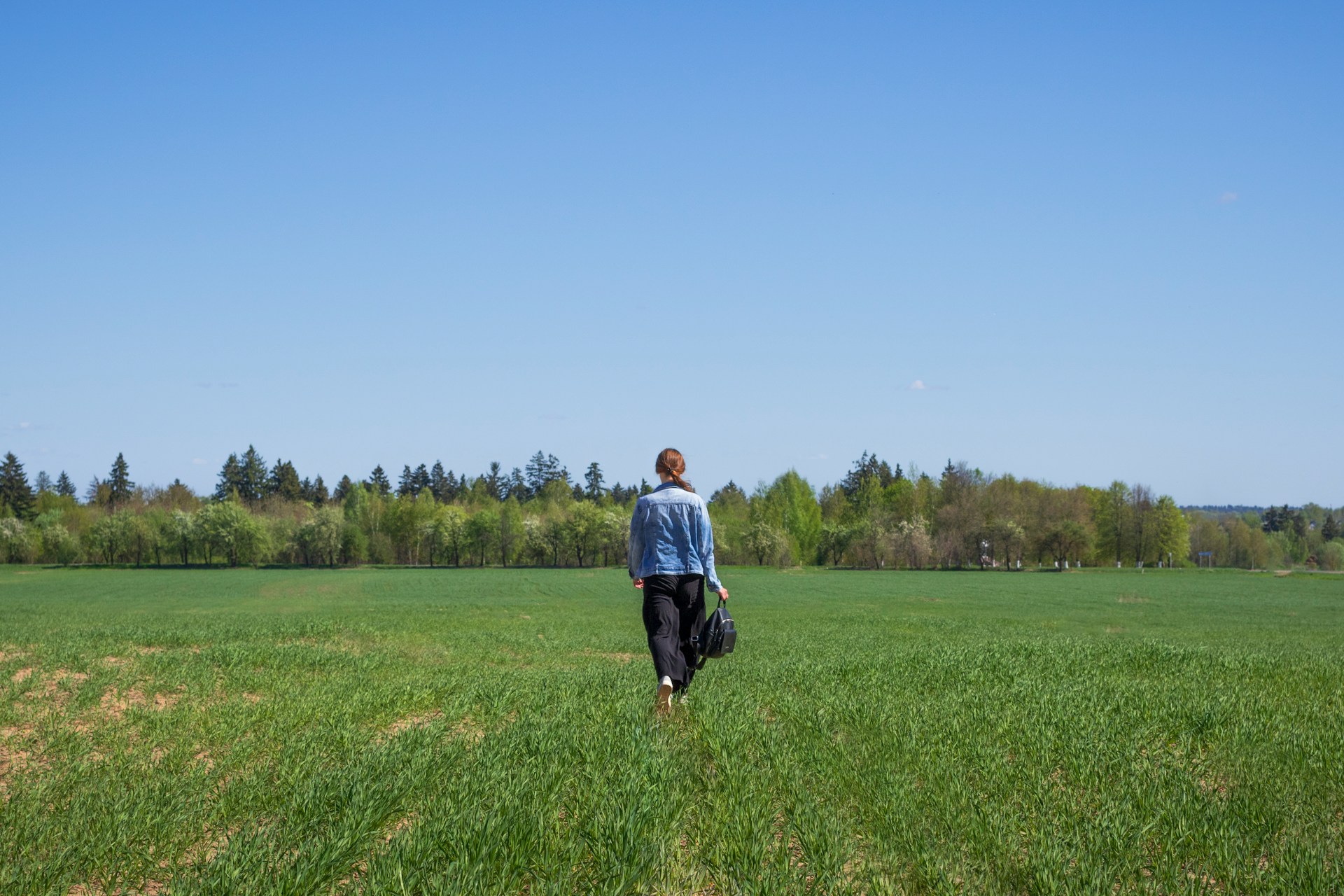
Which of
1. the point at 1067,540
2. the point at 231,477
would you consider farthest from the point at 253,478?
the point at 1067,540

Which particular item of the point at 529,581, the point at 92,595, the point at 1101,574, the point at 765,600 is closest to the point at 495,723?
the point at 765,600

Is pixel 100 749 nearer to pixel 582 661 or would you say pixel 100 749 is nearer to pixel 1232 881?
pixel 1232 881

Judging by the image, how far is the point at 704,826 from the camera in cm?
501

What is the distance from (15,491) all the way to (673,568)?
164 m

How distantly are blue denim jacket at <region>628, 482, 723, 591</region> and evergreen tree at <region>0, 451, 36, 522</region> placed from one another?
149m

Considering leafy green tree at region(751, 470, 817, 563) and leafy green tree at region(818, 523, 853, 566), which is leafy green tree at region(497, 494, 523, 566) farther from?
leafy green tree at region(818, 523, 853, 566)

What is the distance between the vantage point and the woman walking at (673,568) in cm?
845

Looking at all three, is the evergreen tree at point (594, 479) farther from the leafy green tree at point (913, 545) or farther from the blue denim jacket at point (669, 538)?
the blue denim jacket at point (669, 538)

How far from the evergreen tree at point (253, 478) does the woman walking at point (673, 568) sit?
186976 mm

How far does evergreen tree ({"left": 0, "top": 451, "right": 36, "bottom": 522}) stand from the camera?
132m

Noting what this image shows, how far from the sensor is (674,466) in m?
8.83

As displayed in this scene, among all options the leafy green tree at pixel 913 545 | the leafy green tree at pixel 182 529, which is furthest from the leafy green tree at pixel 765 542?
the leafy green tree at pixel 182 529

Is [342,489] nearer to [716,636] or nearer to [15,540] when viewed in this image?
[15,540]

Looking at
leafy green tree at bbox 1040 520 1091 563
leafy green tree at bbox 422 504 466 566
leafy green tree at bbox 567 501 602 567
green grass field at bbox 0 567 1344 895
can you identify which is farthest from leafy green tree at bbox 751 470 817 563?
green grass field at bbox 0 567 1344 895
